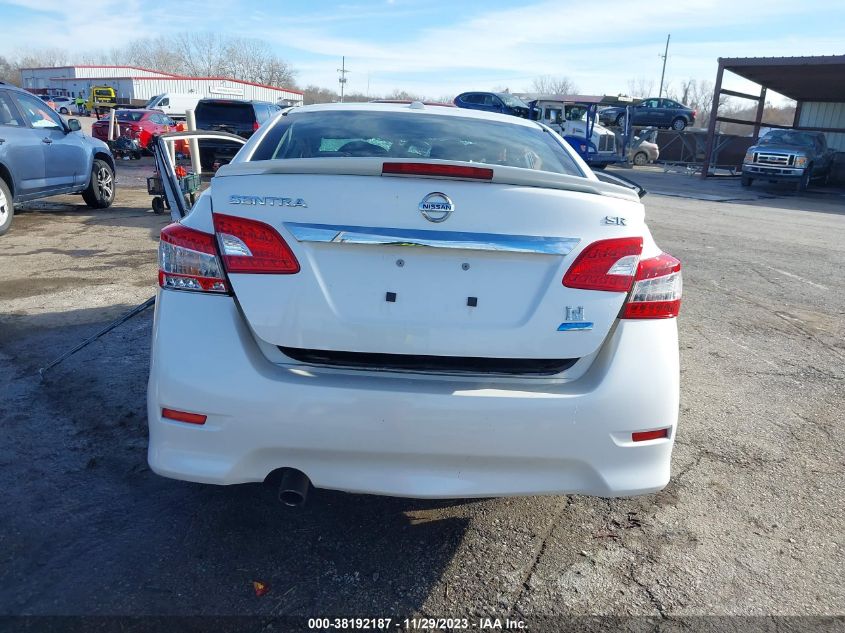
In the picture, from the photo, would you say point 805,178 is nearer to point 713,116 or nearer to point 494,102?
point 713,116

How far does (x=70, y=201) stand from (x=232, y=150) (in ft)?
11.1

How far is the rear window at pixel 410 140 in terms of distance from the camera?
3164 mm

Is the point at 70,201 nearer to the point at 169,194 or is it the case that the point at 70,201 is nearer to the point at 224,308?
the point at 169,194

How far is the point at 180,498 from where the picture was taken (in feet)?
9.43

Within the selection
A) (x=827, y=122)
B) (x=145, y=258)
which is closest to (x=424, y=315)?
(x=145, y=258)

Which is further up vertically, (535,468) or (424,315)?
(424,315)

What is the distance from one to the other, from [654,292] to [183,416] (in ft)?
5.49

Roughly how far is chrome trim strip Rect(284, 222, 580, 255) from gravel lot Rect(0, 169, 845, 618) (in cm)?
124

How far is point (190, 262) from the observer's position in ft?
7.45

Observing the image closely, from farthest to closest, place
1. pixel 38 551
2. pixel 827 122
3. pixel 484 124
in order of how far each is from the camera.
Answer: pixel 827 122, pixel 484 124, pixel 38 551

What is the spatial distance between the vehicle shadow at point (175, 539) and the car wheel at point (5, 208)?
5.92m

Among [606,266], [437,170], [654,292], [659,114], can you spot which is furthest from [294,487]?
[659,114]

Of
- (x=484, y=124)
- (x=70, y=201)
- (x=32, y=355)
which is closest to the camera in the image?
(x=484, y=124)

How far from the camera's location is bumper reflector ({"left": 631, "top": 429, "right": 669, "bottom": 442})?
7.44ft
